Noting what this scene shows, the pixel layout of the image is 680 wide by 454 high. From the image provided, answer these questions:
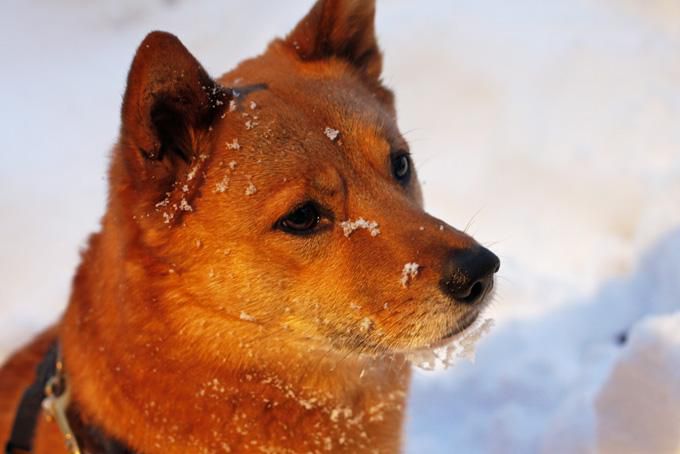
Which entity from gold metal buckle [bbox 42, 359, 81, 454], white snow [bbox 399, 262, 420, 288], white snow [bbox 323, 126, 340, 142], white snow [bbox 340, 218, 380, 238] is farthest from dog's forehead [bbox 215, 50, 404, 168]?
gold metal buckle [bbox 42, 359, 81, 454]

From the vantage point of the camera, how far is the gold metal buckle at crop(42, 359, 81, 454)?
7.98 feet

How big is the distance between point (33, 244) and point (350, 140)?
3.05 m

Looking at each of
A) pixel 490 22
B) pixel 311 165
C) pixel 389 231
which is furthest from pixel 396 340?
pixel 490 22

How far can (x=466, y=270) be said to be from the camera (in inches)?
85.6

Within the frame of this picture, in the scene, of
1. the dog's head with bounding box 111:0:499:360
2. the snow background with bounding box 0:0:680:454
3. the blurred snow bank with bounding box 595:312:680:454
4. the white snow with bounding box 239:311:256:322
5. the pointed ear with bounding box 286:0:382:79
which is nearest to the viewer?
the dog's head with bounding box 111:0:499:360

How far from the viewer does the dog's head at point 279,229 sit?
2.24 m

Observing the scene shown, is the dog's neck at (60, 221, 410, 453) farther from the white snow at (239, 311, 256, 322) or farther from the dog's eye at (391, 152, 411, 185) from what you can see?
the dog's eye at (391, 152, 411, 185)

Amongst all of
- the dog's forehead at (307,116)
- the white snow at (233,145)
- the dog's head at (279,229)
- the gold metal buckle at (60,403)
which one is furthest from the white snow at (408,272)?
the gold metal buckle at (60,403)

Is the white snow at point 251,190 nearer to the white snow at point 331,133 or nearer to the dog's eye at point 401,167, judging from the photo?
the white snow at point 331,133

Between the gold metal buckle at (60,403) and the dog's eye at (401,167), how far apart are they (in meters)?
1.25

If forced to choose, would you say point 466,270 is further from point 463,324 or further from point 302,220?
point 302,220

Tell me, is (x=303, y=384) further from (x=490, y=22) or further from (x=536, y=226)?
(x=490, y=22)

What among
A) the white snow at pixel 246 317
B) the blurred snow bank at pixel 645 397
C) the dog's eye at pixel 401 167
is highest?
the blurred snow bank at pixel 645 397

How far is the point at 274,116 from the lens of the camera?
7.93ft
